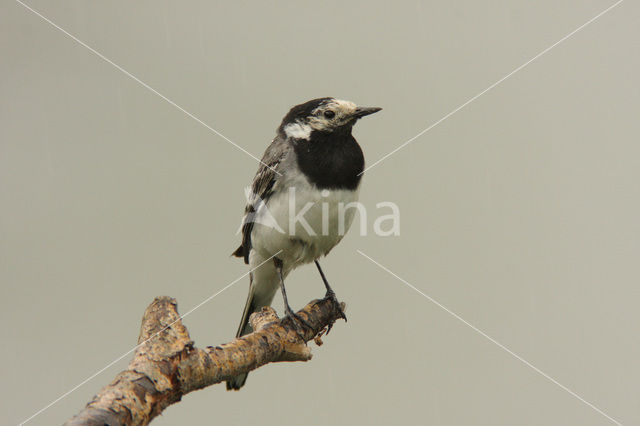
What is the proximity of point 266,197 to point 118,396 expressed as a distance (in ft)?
7.61

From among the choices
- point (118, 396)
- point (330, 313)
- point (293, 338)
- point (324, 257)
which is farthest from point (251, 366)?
point (324, 257)

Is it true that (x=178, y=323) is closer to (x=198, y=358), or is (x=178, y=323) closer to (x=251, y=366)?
(x=198, y=358)

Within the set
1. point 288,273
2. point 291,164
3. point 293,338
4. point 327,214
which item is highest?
point 291,164

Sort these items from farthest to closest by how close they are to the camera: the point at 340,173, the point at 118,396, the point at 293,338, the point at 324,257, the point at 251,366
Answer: the point at 324,257
the point at 340,173
the point at 293,338
the point at 251,366
the point at 118,396

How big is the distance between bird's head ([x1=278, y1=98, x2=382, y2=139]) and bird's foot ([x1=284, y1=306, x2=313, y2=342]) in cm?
118

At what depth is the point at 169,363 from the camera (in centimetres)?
247

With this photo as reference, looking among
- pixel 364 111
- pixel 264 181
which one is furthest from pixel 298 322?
pixel 364 111

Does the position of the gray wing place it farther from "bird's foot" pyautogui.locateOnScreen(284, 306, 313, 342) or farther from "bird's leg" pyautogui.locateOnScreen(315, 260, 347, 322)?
"bird's foot" pyautogui.locateOnScreen(284, 306, 313, 342)

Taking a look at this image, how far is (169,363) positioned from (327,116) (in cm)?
229

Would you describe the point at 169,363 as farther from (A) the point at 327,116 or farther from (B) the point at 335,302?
(A) the point at 327,116

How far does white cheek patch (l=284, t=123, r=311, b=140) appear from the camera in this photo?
4.40 m

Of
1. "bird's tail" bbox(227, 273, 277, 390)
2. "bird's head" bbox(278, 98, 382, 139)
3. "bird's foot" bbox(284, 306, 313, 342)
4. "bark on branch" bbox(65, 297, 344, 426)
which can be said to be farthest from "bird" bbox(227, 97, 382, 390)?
"bark on branch" bbox(65, 297, 344, 426)

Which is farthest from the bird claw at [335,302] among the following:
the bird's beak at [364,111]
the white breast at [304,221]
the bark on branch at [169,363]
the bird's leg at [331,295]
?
the bird's beak at [364,111]

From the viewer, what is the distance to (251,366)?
9.81 ft
